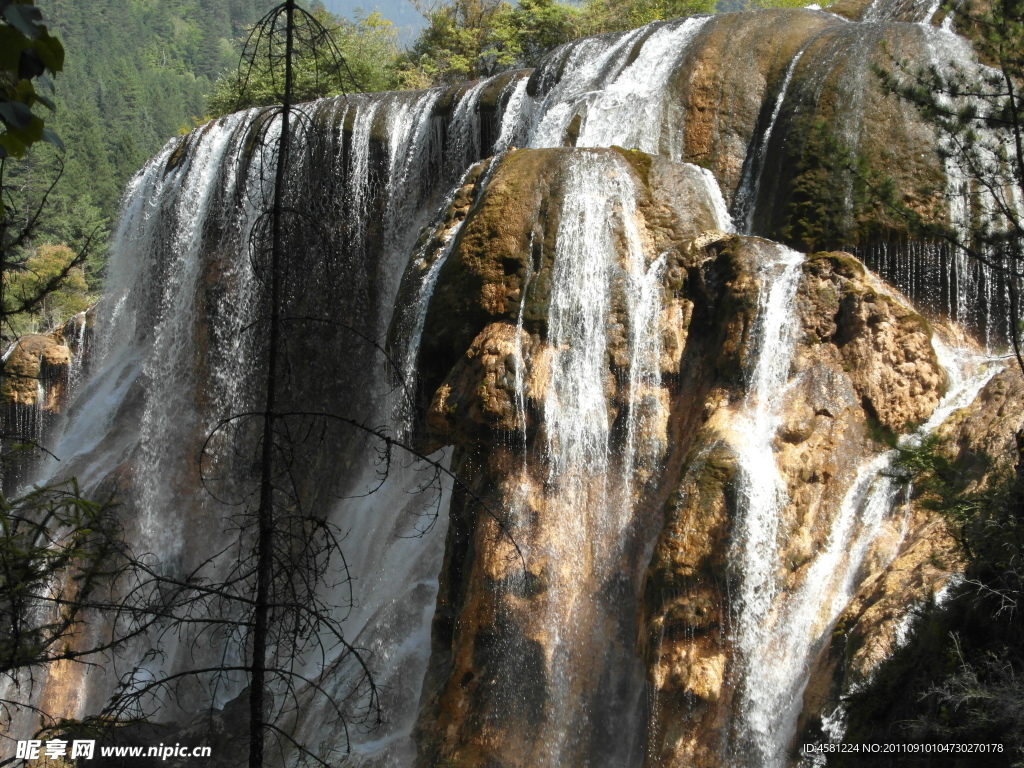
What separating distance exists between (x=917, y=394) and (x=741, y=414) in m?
1.65

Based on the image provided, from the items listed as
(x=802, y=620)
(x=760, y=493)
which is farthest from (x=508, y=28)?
(x=802, y=620)

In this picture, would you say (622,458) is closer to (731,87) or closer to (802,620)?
(802,620)

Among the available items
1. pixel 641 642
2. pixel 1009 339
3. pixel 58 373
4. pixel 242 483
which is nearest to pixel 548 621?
pixel 641 642

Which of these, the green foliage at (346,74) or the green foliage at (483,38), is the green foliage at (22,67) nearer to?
the green foliage at (346,74)

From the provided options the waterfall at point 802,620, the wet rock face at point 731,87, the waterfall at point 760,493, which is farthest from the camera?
the wet rock face at point 731,87

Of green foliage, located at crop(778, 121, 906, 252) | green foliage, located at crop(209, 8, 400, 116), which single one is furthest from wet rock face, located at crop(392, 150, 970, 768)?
green foliage, located at crop(209, 8, 400, 116)

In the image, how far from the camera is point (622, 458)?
912cm

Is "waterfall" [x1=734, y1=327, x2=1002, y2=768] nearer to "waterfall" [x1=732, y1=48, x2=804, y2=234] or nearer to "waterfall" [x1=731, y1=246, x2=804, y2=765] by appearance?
"waterfall" [x1=731, y1=246, x2=804, y2=765]

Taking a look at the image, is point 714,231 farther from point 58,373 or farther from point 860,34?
point 58,373

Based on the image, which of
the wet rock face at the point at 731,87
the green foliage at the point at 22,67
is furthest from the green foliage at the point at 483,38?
the green foliage at the point at 22,67

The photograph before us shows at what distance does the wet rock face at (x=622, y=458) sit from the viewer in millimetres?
7781

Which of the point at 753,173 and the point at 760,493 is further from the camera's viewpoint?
the point at 753,173

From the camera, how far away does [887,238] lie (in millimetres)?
11234

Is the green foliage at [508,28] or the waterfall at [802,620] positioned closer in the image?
the waterfall at [802,620]
